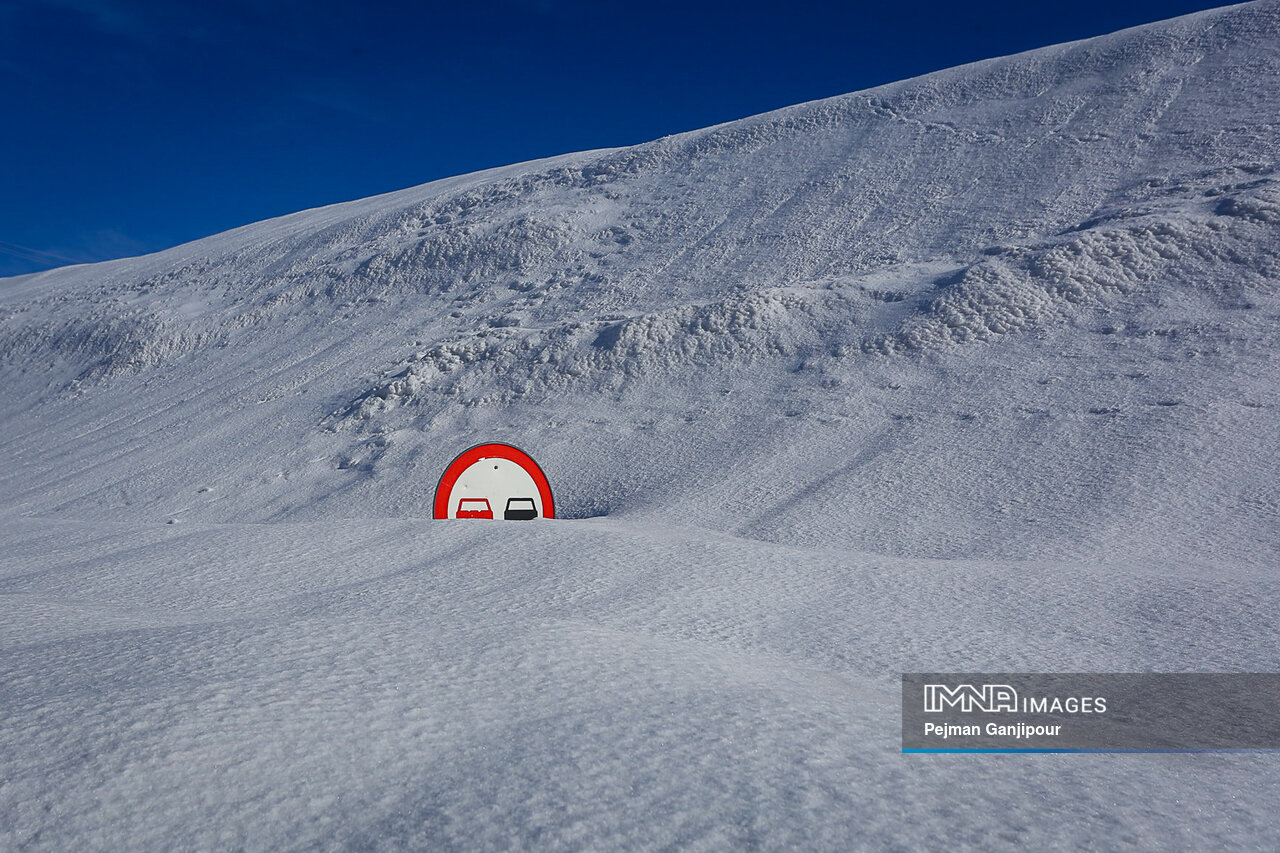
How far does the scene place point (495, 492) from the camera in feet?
29.1

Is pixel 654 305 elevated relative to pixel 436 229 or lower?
lower

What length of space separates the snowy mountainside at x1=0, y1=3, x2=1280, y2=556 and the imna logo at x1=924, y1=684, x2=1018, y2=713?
307 centimetres

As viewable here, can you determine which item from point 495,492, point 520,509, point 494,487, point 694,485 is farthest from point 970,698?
point 494,487

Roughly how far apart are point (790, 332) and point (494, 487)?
4811 mm

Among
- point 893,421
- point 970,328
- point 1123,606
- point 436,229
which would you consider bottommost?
point 1123,606

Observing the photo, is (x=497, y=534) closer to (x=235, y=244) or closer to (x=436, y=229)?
(x=436, y=229)

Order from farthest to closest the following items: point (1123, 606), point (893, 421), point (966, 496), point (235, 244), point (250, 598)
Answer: point (235, 244) → point (893, 421) → point (966, 496) → point (250, 598) → point (1123, 606)

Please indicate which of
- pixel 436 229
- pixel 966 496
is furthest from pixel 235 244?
pixel 966 496

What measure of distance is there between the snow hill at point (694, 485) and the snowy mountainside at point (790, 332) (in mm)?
85

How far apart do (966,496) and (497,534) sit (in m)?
4.26

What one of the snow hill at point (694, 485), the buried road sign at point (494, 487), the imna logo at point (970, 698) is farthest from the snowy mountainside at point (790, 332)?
the imna logo at point (970, 698)

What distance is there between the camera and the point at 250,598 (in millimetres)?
4422

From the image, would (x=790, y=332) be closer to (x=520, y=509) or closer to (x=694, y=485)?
(x=694, y=485)

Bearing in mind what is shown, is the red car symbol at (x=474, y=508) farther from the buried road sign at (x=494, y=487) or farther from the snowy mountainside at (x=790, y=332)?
the snowy mountainside at (x=790, y=332)
